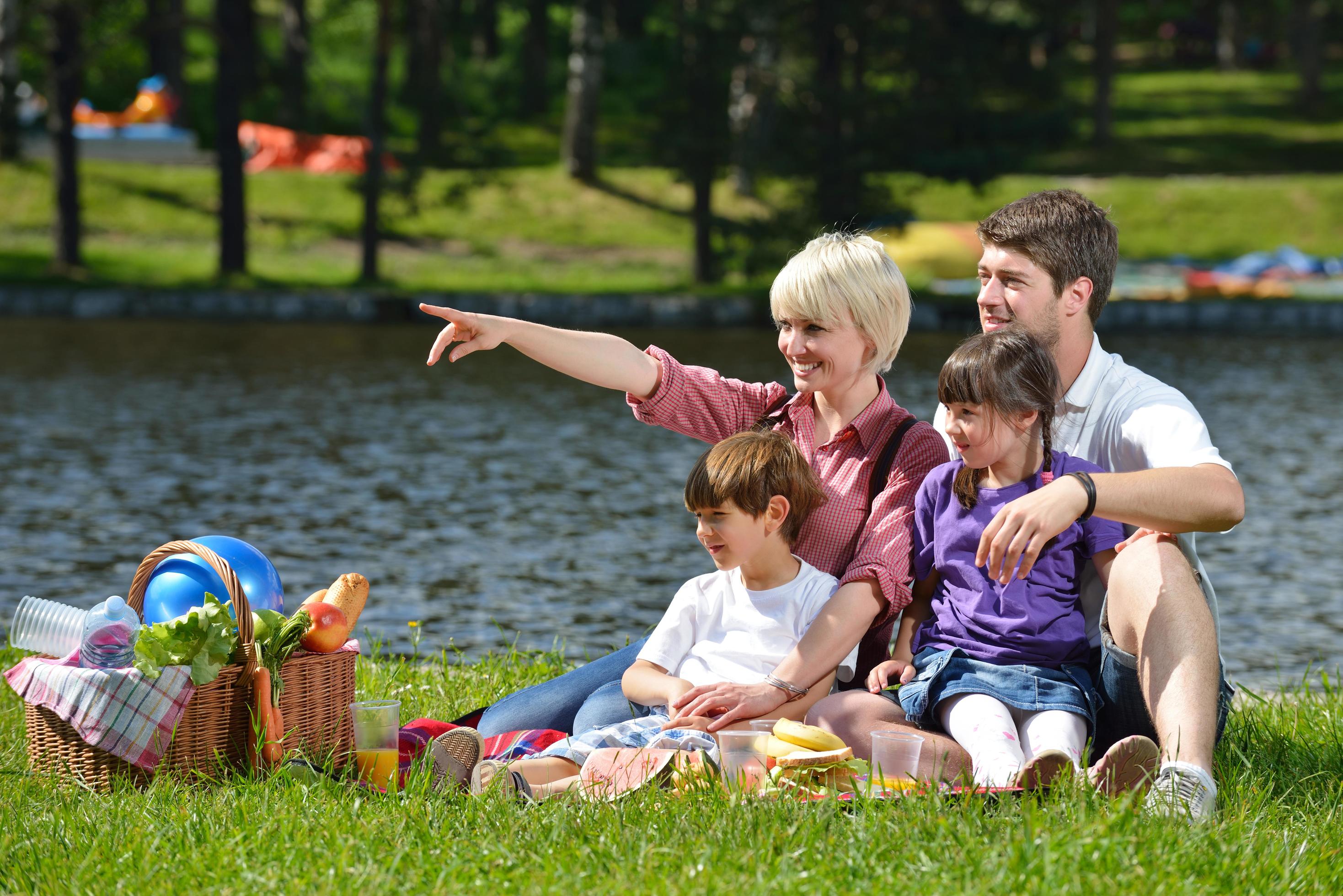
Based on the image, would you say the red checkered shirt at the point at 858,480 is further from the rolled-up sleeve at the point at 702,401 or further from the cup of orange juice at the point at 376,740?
the cup of orange juice at the point at 376,740

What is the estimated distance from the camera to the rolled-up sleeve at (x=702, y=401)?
175 inches

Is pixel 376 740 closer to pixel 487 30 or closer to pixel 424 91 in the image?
pixel 424 91

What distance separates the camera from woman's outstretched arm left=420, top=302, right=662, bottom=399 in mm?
4090

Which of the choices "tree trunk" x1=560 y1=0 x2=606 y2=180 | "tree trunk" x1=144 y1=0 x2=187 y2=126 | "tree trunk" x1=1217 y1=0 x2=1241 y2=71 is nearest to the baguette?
"tree trunk" x1=560 y1=0 x2=606 y2=180

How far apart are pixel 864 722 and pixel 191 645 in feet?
5.68

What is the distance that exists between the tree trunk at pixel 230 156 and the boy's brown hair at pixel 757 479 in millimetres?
21821

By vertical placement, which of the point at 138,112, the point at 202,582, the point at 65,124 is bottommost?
the point at 202,582

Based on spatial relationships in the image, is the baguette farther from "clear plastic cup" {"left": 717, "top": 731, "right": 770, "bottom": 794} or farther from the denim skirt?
the denim skirt

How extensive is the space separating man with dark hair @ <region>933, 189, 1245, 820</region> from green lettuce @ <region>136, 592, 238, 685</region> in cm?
193

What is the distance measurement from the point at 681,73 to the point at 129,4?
10.9 meters

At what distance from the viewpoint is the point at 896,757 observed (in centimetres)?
363

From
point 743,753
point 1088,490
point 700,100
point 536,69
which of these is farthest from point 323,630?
point 536,69

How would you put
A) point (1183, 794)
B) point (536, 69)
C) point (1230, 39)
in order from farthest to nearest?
point (1230, 39) < point (536, 69) < point (1183, 794)

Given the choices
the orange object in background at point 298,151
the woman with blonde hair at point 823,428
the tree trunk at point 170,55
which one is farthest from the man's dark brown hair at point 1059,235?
the tree trunk at point 170,55
